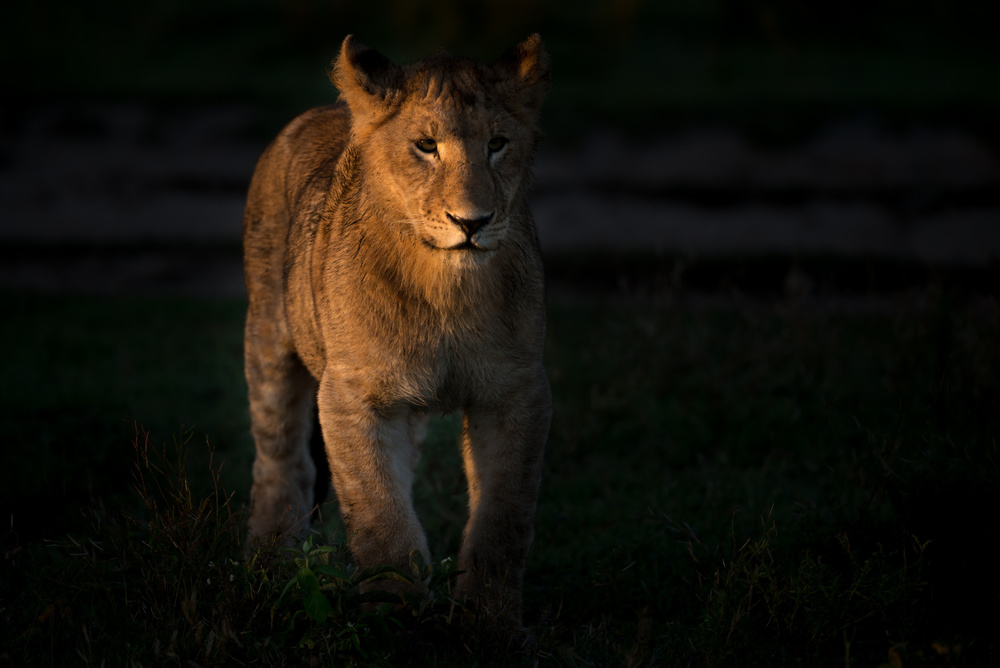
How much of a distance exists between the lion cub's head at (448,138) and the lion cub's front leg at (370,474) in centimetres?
63

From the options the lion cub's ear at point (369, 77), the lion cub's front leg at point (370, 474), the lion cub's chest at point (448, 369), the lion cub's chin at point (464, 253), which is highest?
the lion cub's ear at point (369, 77)

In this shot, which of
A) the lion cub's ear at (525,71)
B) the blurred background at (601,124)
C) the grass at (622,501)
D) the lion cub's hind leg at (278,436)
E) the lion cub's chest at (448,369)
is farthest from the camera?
the blurred background at (601,124)

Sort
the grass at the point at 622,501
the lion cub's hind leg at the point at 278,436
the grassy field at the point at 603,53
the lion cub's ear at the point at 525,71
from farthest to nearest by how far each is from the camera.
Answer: the grassy field at the point at 603,53, the lion cub's hind leg at the point at 278,436, the lion cub's ear at the point at 525,71, the grass at the point at 622,501

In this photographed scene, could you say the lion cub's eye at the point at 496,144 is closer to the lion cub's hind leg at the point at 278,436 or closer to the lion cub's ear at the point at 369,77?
the lion cub's ear at the point at 369,77

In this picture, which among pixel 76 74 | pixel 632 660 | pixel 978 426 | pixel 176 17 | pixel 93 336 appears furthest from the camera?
pixel 176 17

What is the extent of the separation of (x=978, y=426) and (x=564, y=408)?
231cm

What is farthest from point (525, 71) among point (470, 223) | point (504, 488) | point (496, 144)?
point (504, 488)

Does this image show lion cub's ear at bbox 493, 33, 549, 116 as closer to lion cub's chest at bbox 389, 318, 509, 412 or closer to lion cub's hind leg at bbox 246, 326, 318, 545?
lion cub's chest at bbox 389, 318, 509, 412

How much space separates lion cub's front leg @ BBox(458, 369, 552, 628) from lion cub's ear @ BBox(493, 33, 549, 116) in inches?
39.9

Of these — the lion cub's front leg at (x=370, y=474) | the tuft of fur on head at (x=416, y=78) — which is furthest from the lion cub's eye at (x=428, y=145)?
the lion cub's front leg at (x=370, y=474)

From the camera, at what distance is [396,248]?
366cm

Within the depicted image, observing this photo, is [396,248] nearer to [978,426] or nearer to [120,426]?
[120,426]

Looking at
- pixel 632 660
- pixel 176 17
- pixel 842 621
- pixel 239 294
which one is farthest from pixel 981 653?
pixel 176 17

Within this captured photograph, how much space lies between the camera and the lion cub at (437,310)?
136 inches
